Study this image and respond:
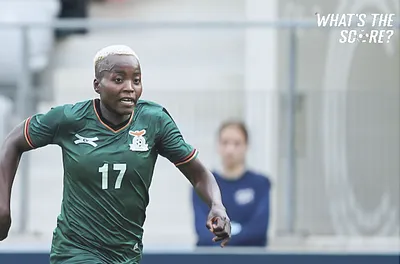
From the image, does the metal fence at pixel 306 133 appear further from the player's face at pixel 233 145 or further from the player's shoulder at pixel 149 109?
the player's shoulder at pixel 149 109

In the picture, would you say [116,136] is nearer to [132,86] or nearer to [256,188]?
[132,86]

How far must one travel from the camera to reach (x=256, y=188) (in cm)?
902

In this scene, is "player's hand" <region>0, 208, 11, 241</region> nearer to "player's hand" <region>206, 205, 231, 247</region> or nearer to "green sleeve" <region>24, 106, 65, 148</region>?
"green sleeve" <region>24, 106, 65, 148</region>

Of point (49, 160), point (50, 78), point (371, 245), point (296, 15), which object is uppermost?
point (296, 15)

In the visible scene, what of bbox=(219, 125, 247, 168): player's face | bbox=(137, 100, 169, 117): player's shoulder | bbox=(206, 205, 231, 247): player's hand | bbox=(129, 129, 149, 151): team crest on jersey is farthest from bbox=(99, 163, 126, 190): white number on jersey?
bbox=(219, 125, 247, 168): player's face

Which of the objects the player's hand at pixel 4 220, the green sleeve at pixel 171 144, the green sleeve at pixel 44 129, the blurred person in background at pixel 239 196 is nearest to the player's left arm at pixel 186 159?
the green sleeve at pixel 171 144

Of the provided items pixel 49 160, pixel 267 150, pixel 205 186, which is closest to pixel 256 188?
pixel 267 150

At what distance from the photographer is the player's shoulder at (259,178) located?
9.01 meters

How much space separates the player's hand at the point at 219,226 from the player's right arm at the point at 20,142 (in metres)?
0.91

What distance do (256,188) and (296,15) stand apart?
83.8 inches

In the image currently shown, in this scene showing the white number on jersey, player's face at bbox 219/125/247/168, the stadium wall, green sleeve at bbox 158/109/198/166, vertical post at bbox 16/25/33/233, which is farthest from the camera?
vertical post at bbox 16/25/33/233

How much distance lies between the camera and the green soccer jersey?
579cm

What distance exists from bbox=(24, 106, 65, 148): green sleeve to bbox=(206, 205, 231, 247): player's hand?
0.90 m

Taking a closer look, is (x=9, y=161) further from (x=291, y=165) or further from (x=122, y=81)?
(x=291, y=165)
